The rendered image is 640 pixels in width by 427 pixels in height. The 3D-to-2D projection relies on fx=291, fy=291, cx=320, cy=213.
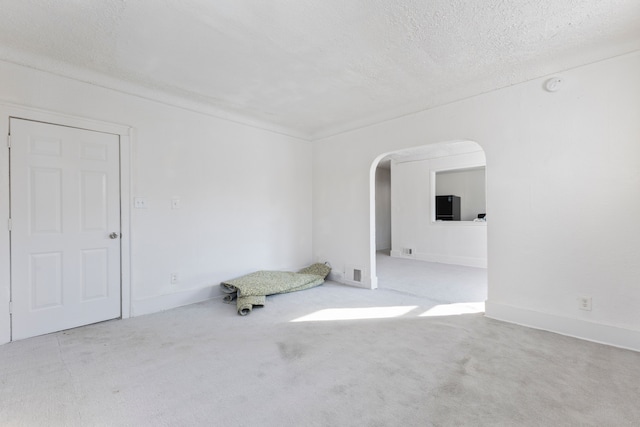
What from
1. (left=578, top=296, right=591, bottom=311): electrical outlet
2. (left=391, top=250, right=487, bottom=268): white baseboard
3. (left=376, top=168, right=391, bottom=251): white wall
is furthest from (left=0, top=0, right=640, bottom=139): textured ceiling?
(left=376, top=168, right=391, bottom=251): white wall

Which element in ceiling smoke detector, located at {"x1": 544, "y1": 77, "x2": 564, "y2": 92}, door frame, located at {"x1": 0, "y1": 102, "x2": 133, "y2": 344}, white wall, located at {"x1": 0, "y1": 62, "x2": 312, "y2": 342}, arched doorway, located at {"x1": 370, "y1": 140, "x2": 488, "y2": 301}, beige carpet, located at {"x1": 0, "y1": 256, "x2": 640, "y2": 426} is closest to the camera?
beige carpet, located at {"x1": 0, "y1": 256, "x2": 640, "y2": 426}

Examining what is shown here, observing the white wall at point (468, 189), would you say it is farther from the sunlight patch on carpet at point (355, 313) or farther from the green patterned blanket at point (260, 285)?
the sunlight patch on carpet at point (355, 313)

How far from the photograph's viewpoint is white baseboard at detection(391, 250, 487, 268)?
5.97 meters

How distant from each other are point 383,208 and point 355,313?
602 centimetres

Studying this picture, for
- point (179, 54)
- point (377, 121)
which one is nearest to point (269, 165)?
point (377, 121)

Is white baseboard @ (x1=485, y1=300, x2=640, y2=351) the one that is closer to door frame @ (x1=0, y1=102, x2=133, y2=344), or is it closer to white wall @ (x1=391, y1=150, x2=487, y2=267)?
white wall @ (x1=391, y1=150, x2=487, y2=267)

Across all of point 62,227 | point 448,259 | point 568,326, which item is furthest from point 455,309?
point 62,227

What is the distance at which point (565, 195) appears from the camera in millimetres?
2713

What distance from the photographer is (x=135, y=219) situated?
10.6 feet

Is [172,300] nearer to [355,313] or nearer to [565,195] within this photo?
[355,313]

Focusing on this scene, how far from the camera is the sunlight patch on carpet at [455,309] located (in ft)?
10.7

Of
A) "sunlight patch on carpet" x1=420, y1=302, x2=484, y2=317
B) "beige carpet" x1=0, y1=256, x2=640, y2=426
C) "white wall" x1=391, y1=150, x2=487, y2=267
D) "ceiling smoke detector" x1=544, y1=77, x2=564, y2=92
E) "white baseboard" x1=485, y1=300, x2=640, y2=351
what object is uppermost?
"ceiling smoke detector" x1=544, y1=77, x2=564, y2=92

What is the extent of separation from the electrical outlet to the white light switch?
4.47 meters

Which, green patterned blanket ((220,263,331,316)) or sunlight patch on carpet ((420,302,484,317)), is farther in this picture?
green patterned blanket ((220,263,331,316))
